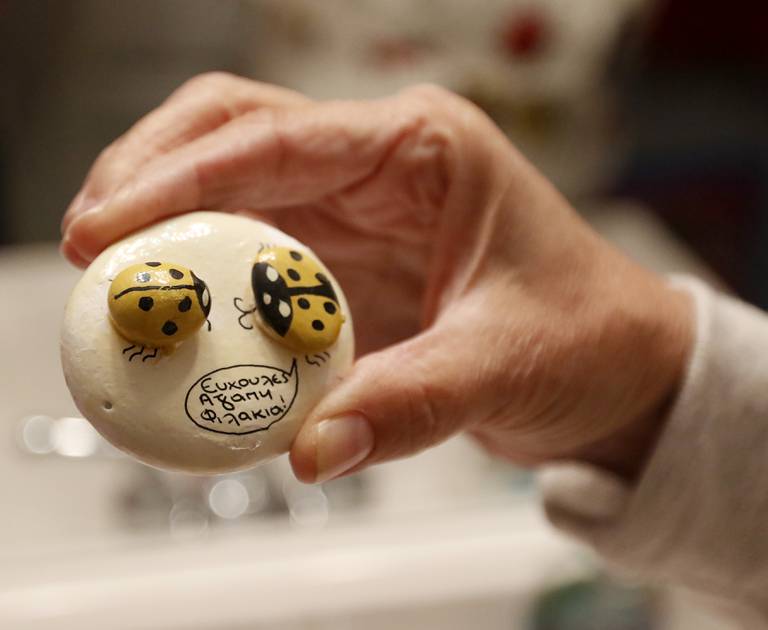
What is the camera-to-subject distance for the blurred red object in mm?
1042

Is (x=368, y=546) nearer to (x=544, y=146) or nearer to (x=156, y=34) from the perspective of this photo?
(x=544, y=146)

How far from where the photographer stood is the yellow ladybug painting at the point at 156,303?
372 millimetres

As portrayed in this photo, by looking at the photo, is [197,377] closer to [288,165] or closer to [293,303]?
[293,303]

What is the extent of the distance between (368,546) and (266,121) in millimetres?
416

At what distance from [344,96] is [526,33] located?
21 centimetres

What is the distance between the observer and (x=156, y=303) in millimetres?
372

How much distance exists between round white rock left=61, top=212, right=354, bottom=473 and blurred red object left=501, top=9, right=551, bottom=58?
706 mm

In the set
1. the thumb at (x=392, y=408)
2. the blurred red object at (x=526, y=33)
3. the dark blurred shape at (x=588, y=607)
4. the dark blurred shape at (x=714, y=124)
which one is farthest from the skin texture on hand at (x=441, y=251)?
the dark blurred shape at (x=714, y=124)

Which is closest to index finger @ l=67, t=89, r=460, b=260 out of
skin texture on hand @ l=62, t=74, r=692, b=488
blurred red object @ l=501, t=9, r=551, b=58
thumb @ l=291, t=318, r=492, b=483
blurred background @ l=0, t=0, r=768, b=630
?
skin texture on hand @ l=62, t=74, r=692, b=488

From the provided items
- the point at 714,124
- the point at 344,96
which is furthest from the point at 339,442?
the point at 714,124

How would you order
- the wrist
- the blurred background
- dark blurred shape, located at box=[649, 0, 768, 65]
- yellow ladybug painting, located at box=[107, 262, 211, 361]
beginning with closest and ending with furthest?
yellow ladybug painting, located at box=[107, 262, 211, 361], the wrist, the blurred background, dark blurred shape, located at box=[649, 0, 768, 65]

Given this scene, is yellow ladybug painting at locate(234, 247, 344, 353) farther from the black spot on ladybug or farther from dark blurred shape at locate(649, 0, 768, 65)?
dark blurred shape at locate(649, 0, 768, 65)

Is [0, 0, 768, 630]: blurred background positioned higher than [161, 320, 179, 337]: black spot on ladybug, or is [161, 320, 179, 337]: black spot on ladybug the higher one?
[161, 320, 179, 337]: black spot on ladybug

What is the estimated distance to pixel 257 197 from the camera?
1.70ft
